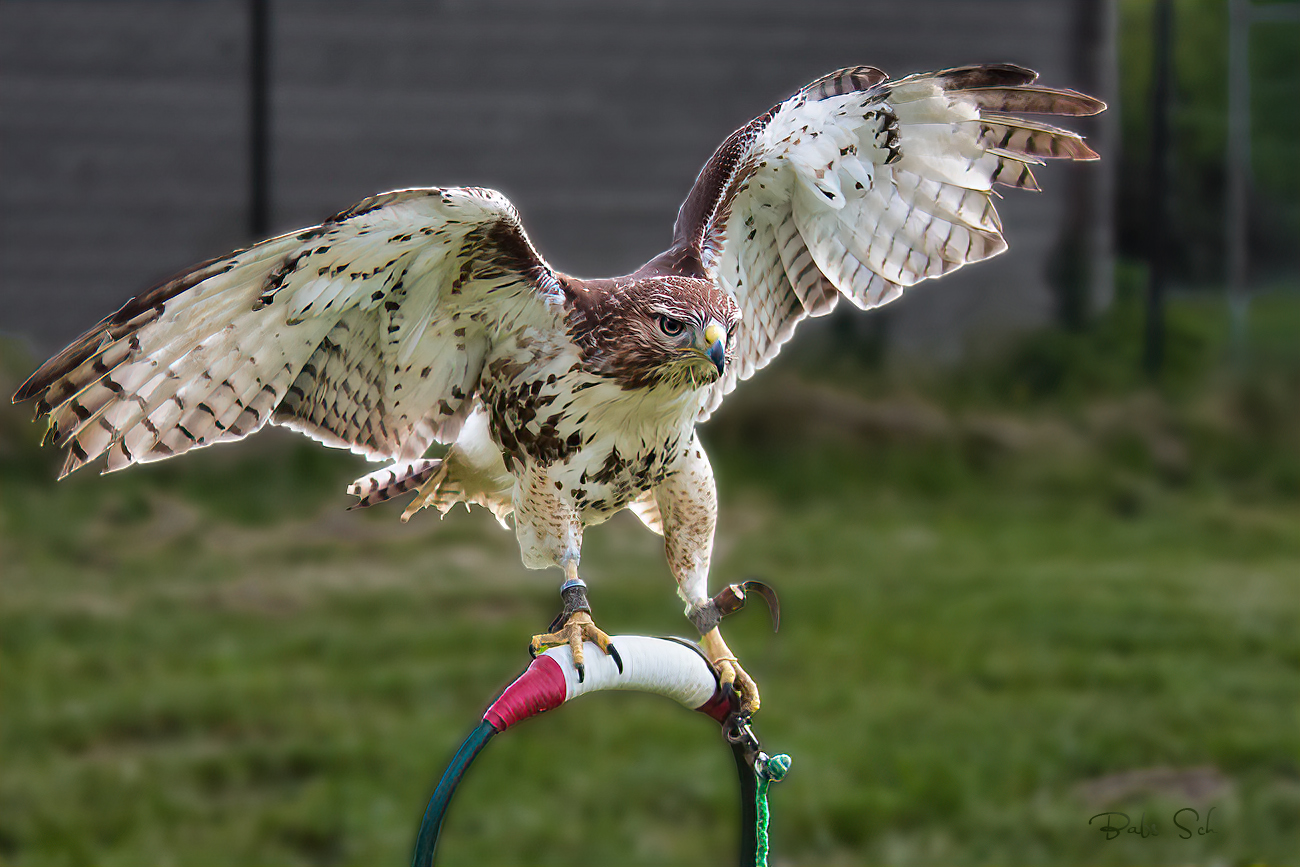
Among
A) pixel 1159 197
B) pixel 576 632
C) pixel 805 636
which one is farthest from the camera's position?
pixel 1159 197

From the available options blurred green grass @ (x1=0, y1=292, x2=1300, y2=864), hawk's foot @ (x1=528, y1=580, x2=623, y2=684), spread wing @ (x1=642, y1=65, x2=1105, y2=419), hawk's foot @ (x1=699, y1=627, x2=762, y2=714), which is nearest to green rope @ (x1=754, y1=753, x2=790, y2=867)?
hawk's foot @ (x1=699, y1=627, x2=762, y2=714)

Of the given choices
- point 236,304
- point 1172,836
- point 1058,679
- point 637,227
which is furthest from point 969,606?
point 236,304

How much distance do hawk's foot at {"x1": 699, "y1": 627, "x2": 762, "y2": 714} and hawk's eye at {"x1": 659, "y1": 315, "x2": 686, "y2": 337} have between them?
532 mm

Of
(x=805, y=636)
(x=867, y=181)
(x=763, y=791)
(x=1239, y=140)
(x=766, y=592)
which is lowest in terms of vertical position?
(x=805, y=636)

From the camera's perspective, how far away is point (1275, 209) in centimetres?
725

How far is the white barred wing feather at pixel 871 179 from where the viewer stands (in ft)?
6.58

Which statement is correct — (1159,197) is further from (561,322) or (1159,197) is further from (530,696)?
(530,696)

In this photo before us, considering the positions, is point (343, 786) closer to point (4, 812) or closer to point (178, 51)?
point (4, 812)

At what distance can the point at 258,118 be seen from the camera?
5.96 m

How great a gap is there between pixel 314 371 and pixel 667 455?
53cm

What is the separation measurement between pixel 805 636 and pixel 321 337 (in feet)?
12.3

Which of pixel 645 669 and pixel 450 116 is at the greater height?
pixel 450 116

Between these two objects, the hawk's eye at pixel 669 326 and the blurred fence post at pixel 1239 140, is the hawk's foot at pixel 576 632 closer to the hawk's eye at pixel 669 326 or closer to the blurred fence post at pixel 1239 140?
the hawk's eye at pixel 669 326

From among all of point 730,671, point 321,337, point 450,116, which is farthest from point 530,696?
point 450,116
